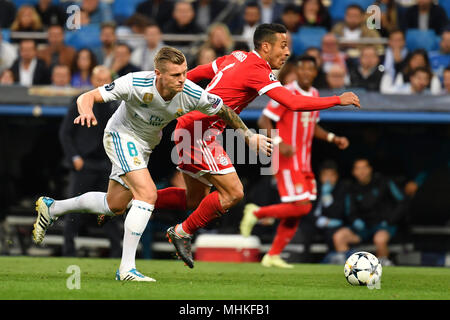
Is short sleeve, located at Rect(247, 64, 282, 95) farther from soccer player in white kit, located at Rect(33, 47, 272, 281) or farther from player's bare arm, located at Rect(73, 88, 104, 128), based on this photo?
player's bare arm, located at Rect(73, 88, 104, 128)

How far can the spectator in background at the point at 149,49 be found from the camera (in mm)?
13523

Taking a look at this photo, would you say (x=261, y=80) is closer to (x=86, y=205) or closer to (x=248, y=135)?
(x=248, y=135)

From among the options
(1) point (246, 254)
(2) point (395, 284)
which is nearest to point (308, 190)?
(1) point (246, 254)

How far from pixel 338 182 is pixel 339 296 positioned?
21.1ft

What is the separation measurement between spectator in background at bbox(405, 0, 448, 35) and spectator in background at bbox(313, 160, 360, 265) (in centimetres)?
320

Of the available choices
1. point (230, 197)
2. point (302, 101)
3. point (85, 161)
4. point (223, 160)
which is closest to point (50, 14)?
point (85, 161)

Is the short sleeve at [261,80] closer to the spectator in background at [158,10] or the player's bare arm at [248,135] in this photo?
the player's bare arm at [248,135]

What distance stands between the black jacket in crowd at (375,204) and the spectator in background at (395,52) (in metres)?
1.82

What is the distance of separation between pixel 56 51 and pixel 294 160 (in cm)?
520

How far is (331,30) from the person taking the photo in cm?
1467

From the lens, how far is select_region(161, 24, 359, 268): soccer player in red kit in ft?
26.1

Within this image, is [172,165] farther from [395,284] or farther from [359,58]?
[395,284]

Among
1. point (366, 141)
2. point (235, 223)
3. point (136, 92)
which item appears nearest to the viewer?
point (136, 92)

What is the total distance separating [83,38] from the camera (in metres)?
14.6
